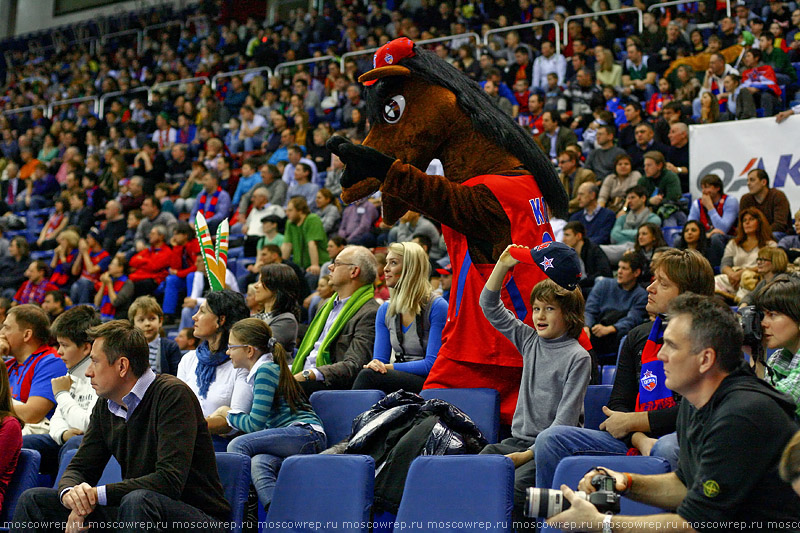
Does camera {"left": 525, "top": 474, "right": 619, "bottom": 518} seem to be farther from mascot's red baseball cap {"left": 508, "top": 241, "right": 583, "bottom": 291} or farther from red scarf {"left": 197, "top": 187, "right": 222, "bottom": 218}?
red scarf {"left": 197, "top": 187, "right": 222, "bottom": 218}

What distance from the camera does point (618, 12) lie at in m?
10.6

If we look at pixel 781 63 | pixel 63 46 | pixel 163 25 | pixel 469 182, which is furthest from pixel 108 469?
pixel 63 46

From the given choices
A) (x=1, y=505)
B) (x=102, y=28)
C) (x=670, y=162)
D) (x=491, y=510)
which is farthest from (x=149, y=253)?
(x=102, y=28)

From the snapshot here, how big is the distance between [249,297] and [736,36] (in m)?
6.19

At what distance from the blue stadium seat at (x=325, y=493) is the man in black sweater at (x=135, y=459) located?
0.21 m

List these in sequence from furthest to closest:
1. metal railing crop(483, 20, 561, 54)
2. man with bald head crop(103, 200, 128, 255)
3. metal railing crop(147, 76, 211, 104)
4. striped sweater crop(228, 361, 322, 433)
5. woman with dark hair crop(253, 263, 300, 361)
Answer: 1. metal railing crop(147, 76, 211, 104)
2. metal railing crop(483, 20, 561, 54)
3. man with bald head crop(103, 200, 128, 255)
4. woman with dark hair crop(253, 263, 300, 361)
5. striped sweater crop(228, 361, 322, 433)

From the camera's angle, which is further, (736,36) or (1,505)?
(736,36)

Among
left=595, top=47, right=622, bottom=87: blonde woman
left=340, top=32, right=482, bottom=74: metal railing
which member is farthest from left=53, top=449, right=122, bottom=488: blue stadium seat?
left=340, top=32, right=482, bottom=74: metal railing

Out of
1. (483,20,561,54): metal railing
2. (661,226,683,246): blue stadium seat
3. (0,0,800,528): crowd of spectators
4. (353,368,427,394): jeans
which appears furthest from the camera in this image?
(483,20,561,54): metal railing

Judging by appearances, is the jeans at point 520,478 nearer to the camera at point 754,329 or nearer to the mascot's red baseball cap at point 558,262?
the mascot's red baseball cap at point 558,262

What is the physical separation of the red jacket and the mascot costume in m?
5.58

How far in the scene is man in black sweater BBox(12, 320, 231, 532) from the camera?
A: 2951 millimetres

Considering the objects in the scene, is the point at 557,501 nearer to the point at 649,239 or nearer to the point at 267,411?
the point at 267,411

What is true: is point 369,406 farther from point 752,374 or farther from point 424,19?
point 424,19
